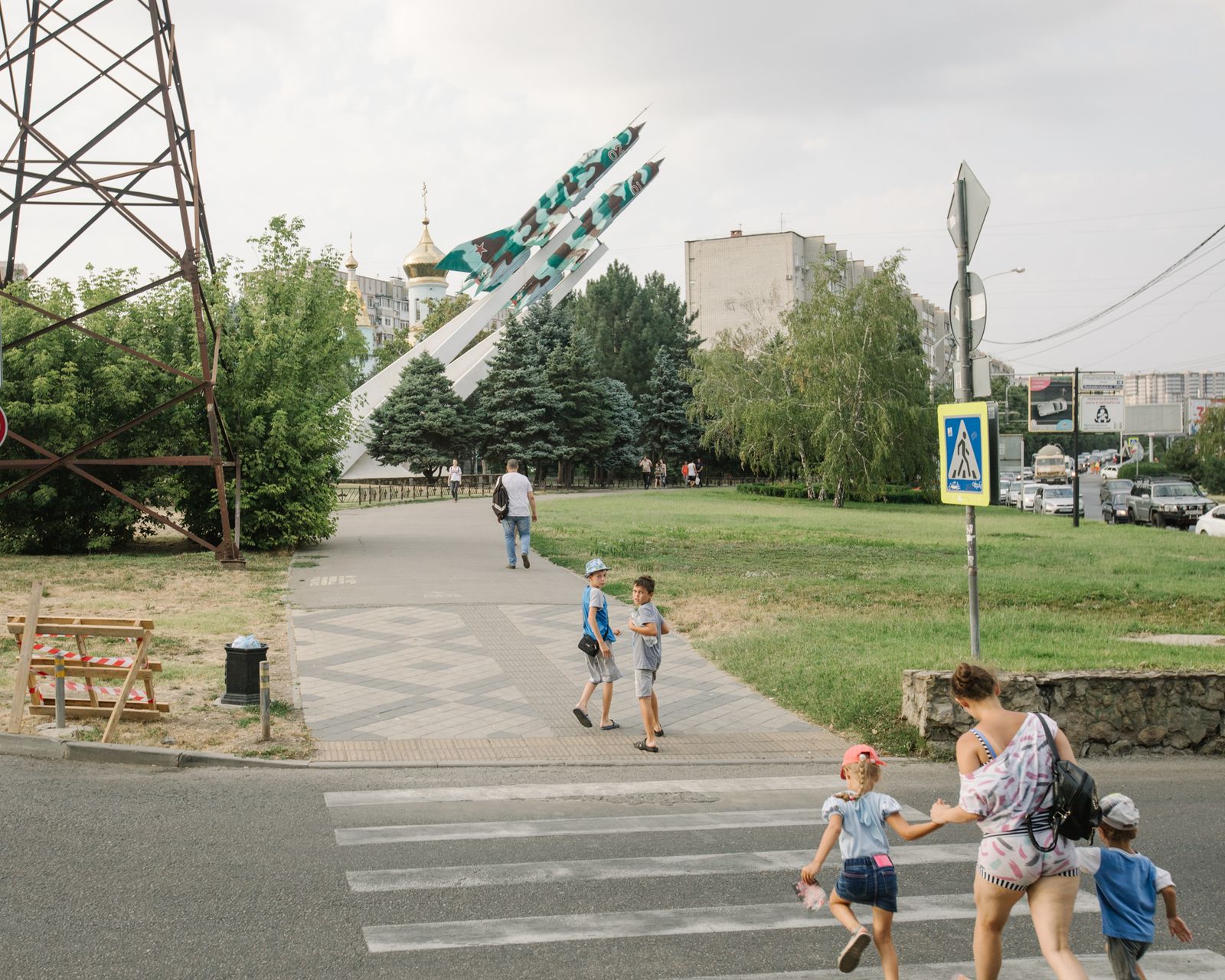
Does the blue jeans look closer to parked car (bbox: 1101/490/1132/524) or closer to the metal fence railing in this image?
the metal fence railing

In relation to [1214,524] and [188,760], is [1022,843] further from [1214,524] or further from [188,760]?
[1214,524]

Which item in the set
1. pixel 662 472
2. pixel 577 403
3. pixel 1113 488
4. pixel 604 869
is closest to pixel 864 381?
pixel 1113 488

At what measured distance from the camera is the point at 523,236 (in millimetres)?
74062

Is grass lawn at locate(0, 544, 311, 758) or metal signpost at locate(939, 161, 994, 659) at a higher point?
metal signpost at locate(939, 161, 994, 659)

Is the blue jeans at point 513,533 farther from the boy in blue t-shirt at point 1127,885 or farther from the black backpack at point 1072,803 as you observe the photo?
the boy in blue t-shirt at point 1127,885

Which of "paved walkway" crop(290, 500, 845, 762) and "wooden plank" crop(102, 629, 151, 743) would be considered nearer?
Answer: "wooden plank" crop(102, 629, 151, 743)

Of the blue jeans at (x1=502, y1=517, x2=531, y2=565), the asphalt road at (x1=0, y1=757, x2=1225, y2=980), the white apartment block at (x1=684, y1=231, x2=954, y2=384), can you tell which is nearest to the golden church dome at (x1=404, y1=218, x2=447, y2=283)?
the white apartment block at (x1=684, y1=231, x2=954, y2=384)

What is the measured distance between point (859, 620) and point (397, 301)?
182 metres

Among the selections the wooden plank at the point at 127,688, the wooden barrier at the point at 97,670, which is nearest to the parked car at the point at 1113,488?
the wooden barrier at the point at 97,670

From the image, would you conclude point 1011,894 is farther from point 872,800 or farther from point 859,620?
point 859,620

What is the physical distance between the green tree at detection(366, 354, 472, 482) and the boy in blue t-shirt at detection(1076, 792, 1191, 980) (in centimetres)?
5374

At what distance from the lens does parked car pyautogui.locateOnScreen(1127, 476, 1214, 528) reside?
137 feet

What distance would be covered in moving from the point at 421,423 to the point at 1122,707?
50.0 meters

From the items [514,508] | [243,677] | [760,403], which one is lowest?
[243,677]
